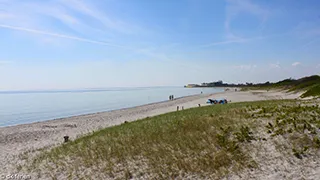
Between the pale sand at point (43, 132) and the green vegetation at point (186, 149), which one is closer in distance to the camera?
the green vegetation at point (186, 149)

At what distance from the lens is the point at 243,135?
12102 millimetres

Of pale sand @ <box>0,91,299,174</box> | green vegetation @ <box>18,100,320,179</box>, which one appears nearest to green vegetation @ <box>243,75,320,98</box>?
pale sand @ <box>0,91,299,174</box>

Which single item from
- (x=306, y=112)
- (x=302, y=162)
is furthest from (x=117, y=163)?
(x=306, y=112)

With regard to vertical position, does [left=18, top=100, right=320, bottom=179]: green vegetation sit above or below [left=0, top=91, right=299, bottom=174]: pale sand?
above

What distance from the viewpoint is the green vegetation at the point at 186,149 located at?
992 cm

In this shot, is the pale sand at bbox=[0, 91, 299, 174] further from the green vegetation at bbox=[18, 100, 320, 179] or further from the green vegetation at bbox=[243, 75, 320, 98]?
the green vegetation at bbox=[243, 75, 320, 98]

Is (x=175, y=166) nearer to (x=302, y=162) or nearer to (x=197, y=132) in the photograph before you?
(x=197, y=132)

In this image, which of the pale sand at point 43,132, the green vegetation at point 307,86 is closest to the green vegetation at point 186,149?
the pale sand at point 43,132

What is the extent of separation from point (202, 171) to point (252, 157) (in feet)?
7.52

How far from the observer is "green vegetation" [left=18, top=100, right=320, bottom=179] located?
992cm

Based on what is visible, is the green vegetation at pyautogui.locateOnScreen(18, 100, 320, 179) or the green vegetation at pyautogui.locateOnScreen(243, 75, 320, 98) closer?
the green vegetation at pyautogui.locateOnScreen(18, 100, 320, 179)

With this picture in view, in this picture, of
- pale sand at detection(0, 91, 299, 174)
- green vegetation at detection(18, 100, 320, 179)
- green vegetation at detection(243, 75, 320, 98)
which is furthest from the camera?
green vegetation at detection(243, 75, 320, 98)

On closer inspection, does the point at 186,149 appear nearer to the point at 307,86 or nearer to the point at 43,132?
the point at 43,132

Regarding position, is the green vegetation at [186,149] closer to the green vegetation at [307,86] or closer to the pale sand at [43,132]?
the pale sand at [43,132]
